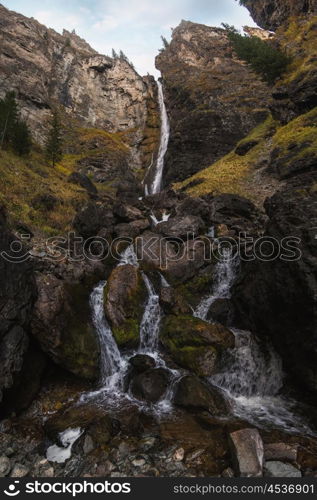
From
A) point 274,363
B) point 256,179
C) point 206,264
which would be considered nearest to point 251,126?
point 256,179

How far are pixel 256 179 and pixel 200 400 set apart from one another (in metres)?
26.3

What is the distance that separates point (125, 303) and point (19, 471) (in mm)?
8122

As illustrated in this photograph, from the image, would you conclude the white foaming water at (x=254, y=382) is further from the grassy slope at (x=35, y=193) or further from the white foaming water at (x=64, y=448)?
the grassy slope at (x=35, y=193)

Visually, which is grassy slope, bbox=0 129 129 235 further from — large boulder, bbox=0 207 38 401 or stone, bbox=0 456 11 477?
stone, bbox=0 456 11 477

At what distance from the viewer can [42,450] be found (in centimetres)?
830

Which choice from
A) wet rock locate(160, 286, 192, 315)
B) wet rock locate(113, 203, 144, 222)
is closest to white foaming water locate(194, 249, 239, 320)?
wet rock locate(160, 286, 192, 315)

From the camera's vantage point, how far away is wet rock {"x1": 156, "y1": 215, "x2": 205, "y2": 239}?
21328 millimetres

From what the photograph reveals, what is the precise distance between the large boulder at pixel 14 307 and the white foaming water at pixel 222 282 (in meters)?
8.70

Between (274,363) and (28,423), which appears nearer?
(28,423)

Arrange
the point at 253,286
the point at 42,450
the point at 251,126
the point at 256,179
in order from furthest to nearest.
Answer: the point at 251,126, the point at 256,179, the point at 253,286, the point at 42,450

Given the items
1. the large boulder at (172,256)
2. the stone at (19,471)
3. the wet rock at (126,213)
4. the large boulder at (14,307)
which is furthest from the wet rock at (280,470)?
the wet rock at (126,213)

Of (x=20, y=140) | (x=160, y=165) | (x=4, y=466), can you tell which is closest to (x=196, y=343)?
(x=4, y=466)

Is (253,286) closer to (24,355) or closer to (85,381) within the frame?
(85,381)

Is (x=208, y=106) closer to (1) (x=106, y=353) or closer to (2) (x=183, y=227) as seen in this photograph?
(2) (x=183, y=227)
